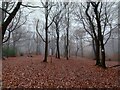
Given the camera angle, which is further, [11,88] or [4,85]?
[4,85]

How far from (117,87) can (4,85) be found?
5.29 meters

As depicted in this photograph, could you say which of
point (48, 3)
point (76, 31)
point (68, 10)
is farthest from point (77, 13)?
point (76, 31)

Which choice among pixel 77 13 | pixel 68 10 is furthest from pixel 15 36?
pixel 77 13

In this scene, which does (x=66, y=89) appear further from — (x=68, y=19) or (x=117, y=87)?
(x=68, y=19)

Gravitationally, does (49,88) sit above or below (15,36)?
below

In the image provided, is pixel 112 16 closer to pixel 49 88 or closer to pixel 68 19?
pixel 68 19

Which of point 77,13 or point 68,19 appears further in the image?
point 68,19

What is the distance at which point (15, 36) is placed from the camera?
4419cm

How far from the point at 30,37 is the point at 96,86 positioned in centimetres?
5565

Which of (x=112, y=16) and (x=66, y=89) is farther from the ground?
(x=112, y=16)

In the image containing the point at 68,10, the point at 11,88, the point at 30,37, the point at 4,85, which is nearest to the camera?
the point at 11,88

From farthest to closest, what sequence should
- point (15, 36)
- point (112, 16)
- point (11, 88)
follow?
1. point (15, 36)
2. point (112, 16)
3. point (11, 88)

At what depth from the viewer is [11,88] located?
8453mm

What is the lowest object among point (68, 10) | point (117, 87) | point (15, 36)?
point (117, 87)
